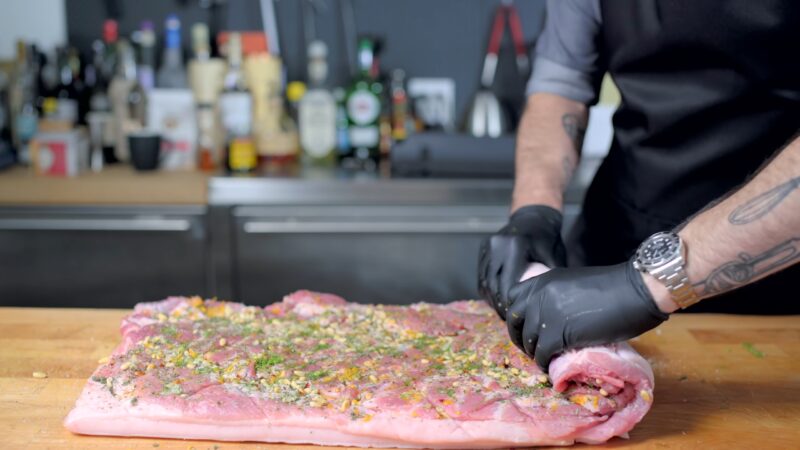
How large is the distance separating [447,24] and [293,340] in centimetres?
183

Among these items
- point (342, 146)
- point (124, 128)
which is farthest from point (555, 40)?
point (124, 128)

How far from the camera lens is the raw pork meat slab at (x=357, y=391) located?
110cm

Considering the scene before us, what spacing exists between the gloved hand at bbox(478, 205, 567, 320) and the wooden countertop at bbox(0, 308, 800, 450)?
0.70 feet

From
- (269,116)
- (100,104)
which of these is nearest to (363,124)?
(269,116)

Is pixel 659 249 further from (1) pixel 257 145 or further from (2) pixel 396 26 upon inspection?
(2) pixel 396 26

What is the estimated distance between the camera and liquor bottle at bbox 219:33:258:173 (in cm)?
258

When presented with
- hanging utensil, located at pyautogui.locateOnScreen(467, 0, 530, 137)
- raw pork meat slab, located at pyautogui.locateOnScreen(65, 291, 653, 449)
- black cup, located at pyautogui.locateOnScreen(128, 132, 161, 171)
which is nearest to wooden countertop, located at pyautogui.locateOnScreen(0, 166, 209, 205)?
black cup, located at pyautogui.locateOnScreen(128, 132, 161, 171)

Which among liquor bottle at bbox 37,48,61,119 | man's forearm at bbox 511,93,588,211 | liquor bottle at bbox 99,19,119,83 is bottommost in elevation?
man's forearm at bbox 511,93,588,211

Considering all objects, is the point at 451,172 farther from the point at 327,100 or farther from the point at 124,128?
the point at 124,128

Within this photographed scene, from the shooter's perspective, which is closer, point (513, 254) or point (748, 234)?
point (748, 234)

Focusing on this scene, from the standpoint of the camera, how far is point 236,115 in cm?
266

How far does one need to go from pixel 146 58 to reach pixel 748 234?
217cm

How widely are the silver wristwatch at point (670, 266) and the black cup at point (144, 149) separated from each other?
1759 millimetres

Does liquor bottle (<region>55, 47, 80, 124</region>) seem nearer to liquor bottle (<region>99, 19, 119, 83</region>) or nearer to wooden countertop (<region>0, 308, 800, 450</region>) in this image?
liquor bottle (<region>99, 19, 119, 83</region>)
